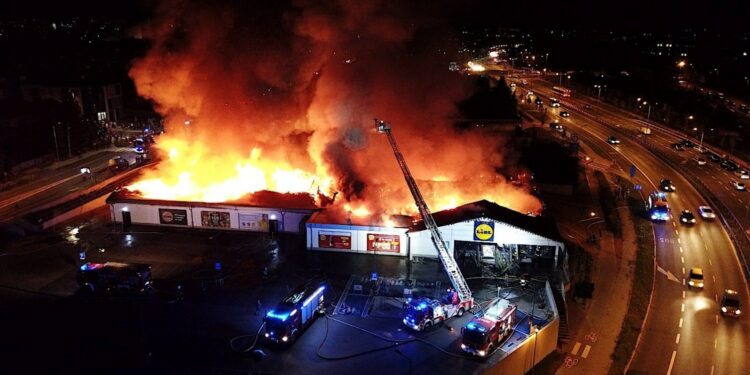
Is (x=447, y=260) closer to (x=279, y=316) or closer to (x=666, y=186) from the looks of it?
(x=279, y=316)

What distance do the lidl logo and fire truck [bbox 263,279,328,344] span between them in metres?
8.97

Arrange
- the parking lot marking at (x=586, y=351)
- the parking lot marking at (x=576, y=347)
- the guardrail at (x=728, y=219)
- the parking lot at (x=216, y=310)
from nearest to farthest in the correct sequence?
the parking lot at (x=216, y=310) < the parking lot marking at (x=586, y=351) < the parking lot marking at (x=576, y=347) < the guardrail at (x=728, y=219)

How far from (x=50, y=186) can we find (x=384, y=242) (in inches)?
1176

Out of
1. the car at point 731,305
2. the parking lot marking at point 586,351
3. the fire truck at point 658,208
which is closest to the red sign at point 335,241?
the parking lot marking at point 586,351

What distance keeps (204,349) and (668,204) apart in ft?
112

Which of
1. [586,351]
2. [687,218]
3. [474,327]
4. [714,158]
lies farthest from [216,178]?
[714,158]

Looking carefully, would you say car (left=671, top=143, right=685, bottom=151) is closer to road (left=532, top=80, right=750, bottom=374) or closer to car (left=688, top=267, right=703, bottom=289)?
road (left=532, top=80, right=750, bottom=374)

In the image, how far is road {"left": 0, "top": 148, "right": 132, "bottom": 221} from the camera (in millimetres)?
37125

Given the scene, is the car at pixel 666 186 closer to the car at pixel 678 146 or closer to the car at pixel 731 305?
the car at pixel 678 146

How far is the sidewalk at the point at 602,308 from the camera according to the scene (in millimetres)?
20547

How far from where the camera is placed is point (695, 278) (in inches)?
1028

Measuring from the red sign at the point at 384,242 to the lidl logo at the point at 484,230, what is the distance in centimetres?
404

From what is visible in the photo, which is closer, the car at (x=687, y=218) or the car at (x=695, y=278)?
the car at (x=695, y=278)

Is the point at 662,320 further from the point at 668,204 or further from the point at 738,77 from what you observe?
the point at 738,77
